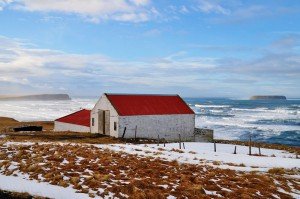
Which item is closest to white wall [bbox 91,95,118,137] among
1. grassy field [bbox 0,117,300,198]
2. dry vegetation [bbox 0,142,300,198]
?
grassy field [bbox 0,117,300,198]

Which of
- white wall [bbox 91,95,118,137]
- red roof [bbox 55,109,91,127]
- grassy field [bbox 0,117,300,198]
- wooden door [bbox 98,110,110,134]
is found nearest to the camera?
grassy field [bbox 0,117,300,198]

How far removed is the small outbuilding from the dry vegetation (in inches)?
922

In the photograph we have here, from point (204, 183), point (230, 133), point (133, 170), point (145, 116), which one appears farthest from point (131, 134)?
point (230, 133)

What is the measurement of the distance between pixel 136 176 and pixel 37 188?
458cm

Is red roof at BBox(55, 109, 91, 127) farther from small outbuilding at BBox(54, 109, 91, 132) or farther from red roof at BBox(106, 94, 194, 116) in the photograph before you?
red roof at BBox(106, 94, 194, 116)

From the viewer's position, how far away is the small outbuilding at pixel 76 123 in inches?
1760

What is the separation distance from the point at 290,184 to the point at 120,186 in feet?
27.3

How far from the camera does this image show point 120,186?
14375 mm

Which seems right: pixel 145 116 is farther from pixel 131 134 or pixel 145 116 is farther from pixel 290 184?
pixel 290 184

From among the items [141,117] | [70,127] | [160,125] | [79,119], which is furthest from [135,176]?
[79,119]

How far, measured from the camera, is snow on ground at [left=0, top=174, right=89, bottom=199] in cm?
1327

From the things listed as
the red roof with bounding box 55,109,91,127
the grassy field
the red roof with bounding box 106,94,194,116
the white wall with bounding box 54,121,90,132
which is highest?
the red roof with bounding box 106,94,194,116

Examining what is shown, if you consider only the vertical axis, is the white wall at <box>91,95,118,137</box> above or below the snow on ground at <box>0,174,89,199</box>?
above

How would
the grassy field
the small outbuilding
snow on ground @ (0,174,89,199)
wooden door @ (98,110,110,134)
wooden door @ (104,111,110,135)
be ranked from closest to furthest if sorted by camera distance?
snow on ground @ (0,174,89,199) < the grassy field < wooden door @ (104,111,110,135) < wooden door @ (98,110,110,134) < the small outbuilding
